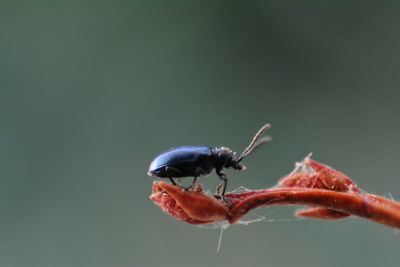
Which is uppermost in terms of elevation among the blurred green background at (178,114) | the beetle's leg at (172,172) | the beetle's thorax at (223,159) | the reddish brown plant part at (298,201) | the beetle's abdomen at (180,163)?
the blurred green background at (178,114)

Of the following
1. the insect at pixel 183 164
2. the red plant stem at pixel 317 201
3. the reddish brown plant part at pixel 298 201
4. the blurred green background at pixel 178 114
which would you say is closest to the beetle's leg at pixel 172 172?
the insect at pixel 183 164

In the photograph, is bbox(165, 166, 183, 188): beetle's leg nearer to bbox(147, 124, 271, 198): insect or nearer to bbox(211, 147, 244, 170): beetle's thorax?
bbox(147, 124, 271, 198): insect

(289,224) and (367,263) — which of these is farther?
(289,224)

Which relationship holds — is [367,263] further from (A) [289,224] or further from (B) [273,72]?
(B) [273,72]

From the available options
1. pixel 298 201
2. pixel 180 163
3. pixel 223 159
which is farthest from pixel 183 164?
pixel 298 201

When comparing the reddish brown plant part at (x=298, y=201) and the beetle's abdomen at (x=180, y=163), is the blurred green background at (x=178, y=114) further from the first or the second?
the reddish brown plant part at (x=298, y=201)

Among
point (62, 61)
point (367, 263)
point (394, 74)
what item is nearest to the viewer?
point (367, 263)

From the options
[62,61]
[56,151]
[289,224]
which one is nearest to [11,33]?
[62,61]
